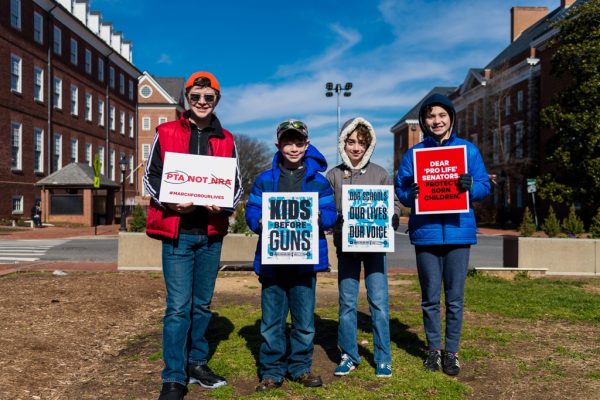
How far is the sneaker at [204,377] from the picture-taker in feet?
13.3

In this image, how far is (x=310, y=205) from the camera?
3.97 meters

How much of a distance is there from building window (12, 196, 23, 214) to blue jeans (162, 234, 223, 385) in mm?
29291

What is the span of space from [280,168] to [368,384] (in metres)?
1.83

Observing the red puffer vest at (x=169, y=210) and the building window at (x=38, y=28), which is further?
the building window at (x=38, y=28)

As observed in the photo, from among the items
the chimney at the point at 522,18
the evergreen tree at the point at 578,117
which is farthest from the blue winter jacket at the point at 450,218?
the chimney at the point at 522,18

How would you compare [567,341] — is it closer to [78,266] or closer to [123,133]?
[78,266]

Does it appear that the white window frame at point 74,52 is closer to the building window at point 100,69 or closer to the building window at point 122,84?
the building window at point 100,69

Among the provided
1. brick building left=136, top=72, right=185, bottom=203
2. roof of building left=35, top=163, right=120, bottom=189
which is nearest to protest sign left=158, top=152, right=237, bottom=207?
roof of building left=35, top=163, right=120, bottom=189

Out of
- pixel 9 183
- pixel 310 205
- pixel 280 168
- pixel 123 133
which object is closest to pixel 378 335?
pixel 310 205

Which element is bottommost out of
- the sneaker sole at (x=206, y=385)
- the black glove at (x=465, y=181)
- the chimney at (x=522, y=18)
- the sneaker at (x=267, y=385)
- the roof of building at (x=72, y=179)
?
the sneaker sole at (x=206, y=385)

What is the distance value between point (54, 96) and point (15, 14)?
6602 mm

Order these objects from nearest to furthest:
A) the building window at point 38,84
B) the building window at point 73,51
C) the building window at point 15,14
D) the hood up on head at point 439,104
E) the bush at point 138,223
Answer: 1. the hood up on head at point 439,104
2. the bush at point 138,223
3. the building window at point 15,14
4. the building window at point 38,84
5. the building window at point 73,51

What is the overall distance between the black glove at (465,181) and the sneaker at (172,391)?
2.66 metres

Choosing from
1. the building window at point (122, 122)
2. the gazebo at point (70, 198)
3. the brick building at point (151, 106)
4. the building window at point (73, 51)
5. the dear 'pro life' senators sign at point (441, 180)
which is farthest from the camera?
the brick building at point (151, 106)
